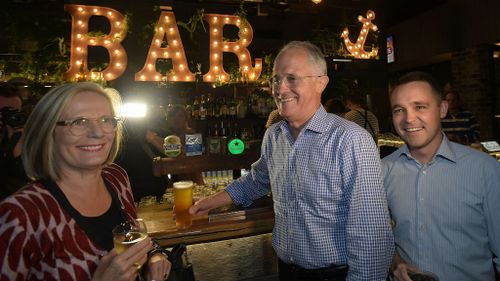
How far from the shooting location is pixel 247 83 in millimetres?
4492

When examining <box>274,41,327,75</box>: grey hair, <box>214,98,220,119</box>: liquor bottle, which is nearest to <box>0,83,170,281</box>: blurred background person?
<box>274,41,327,75</box>: grey hair

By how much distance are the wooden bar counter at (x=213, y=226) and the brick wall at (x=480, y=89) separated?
24.9 feet

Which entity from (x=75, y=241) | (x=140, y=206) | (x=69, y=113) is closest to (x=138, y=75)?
(x=140, y=206)

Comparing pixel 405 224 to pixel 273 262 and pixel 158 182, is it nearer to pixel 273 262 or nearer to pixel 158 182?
pixel 273 262

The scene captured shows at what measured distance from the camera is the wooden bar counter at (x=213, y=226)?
232cm

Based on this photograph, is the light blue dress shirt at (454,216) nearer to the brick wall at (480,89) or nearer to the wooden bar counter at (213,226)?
the wooden bar counter at (213,226)

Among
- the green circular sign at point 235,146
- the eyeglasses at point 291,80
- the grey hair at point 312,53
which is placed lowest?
the green circular sign at point 235,146

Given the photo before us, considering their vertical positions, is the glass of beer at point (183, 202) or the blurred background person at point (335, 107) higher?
the blurred background person at point (335, 107)

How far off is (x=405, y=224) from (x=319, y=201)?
19.6 inches

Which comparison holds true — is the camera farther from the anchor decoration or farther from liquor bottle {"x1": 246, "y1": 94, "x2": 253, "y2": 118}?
the anchor decoration

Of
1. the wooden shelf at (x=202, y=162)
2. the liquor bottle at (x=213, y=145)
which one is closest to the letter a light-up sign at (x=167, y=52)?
the liquor bottle at (x=213, y=145)

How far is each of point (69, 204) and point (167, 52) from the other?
9.60 ft

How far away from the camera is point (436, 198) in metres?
1.68

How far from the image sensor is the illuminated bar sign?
373cm
